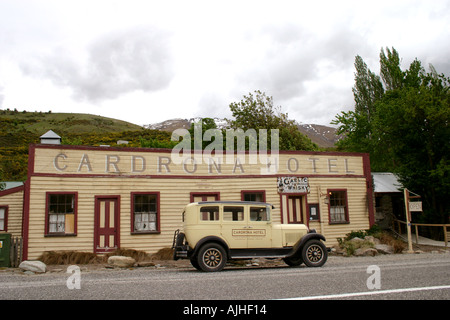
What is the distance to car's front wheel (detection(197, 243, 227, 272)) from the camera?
11852 mm

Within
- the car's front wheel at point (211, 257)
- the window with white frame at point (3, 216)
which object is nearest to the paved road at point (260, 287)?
the car's front wheel at point (211, 257)

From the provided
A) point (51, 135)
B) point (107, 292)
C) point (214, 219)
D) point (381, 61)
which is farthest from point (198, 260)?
point (381, 61)

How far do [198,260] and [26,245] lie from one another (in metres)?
7.32

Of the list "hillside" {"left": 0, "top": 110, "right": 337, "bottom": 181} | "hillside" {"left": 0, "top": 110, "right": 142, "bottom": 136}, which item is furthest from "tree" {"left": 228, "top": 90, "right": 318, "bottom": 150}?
"hillside" {"left": 0, "top": 110, "right": 142, "bottom": 136}

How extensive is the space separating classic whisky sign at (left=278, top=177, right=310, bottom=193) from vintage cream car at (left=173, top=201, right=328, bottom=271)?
18.2 feet

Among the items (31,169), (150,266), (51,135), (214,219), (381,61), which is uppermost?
(381,61)

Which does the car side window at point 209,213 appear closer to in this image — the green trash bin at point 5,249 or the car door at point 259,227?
the car door at point 259,227

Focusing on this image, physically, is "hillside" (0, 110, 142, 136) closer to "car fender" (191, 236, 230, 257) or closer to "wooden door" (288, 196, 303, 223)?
"wooden door" (288, 196, 303, 223)

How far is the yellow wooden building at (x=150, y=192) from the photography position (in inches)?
616

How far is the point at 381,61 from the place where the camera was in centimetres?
4275

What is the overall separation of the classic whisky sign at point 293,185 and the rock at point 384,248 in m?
3.91

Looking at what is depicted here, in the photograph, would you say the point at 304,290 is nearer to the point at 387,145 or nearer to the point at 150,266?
the point at 150,266

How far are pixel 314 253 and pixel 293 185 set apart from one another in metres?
6.32

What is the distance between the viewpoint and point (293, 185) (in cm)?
1881
